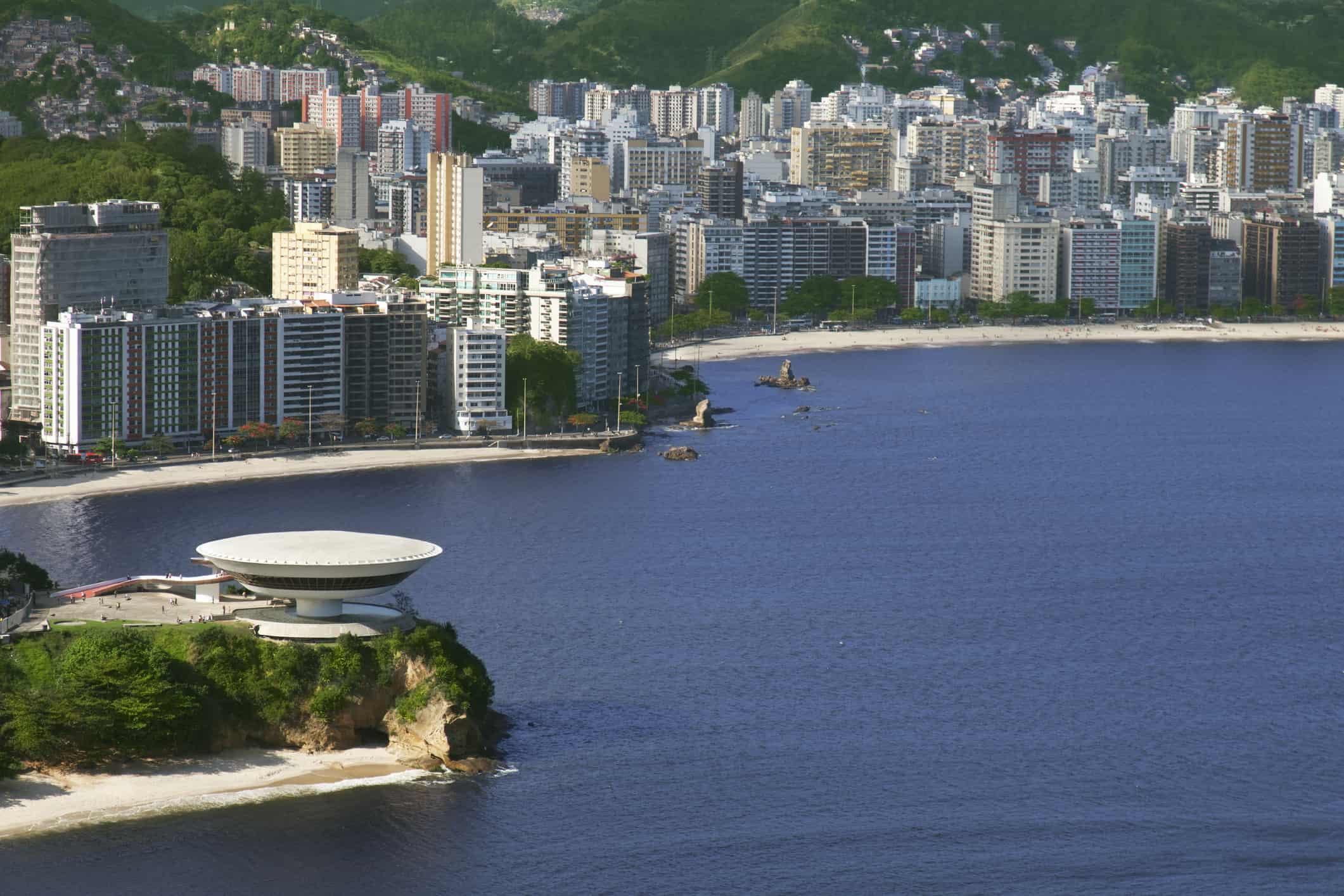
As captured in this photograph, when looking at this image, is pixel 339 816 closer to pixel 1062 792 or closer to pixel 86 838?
pixel 86 838

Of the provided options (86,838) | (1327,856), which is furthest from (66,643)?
(1327,856)

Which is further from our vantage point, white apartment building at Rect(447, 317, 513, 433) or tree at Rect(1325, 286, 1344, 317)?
tree at Rect(1325, 286, 1344, 317)

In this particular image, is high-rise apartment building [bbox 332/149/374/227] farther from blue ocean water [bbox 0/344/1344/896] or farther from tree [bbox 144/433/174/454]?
tree [bbox 144/433/174/454]

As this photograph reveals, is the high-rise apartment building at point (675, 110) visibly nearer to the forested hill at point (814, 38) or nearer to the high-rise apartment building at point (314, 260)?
the forested hill at point (814, 38)

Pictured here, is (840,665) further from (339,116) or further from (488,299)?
(339,116)

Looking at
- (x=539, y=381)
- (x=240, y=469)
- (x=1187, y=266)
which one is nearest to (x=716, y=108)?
(x=1187, y=266)

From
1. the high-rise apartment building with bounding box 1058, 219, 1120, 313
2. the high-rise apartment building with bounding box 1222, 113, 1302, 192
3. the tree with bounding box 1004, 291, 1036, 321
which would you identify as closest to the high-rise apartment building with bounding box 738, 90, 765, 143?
the high-rise apartment building with bounding box 1222, 113, 1302, 192

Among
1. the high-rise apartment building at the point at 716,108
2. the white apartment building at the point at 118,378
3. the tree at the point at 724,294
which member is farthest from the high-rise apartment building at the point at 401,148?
the white apartment building at the point at 118,378
